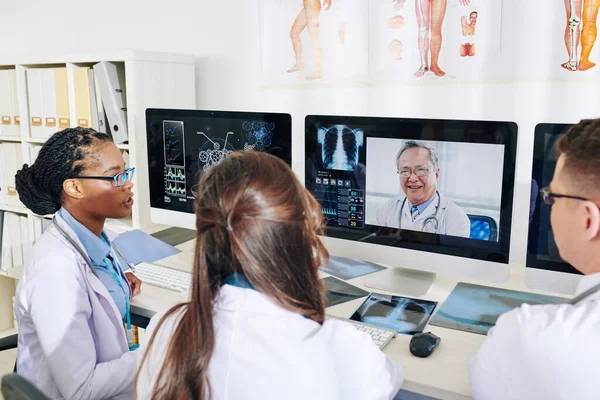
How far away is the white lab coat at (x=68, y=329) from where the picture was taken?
1.15 m

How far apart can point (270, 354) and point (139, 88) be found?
66.1 inches

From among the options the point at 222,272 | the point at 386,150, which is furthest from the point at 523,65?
the point at 222,272

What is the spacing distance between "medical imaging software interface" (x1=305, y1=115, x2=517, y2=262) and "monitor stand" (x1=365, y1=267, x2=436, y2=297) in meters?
0.14

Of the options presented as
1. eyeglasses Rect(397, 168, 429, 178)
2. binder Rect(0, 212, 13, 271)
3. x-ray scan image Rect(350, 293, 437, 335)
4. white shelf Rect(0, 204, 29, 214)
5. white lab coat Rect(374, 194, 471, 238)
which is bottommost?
binder Rect(0, 212, 13, 271)

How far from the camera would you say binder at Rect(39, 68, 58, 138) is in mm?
2400

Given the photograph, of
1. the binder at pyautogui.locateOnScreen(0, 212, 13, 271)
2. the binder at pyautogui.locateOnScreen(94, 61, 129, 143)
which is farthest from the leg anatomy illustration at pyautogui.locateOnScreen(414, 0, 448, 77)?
the binder at pyautogui.locateOnScreen(0, 212, 13, 271)

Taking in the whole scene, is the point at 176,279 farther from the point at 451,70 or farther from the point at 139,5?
the point at 139,5

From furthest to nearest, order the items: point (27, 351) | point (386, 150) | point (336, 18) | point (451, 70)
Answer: point (336, 18)
point (451, 70)
point (386, 150)
point (27, 351)

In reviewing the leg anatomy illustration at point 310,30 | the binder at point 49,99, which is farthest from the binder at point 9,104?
the leg anatomy illustration at point 310,30

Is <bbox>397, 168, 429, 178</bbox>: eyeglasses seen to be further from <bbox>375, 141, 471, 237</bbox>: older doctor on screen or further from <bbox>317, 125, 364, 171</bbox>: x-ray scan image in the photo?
<bbox>317, 125, 364, 171</bbox>: x-ray scan image

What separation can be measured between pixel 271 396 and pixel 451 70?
1.44 metres

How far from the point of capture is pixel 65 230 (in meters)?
1.29

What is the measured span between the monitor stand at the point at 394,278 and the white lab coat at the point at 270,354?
0.75 meters

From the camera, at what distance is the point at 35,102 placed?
248 cm
